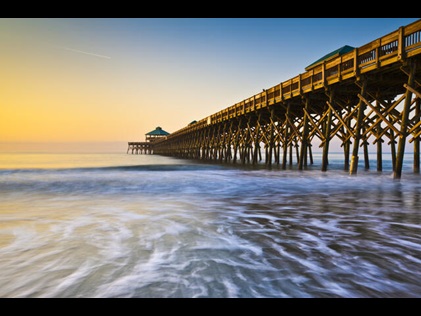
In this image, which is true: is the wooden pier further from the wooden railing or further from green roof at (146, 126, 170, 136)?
green roof at (146, 126, 170, 136)

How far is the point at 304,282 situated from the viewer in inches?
114

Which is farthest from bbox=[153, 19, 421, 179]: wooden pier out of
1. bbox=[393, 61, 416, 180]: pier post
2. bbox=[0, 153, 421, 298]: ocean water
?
bbox=[0, 153, 421, 298]: ocean water

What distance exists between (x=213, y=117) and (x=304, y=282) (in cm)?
3036

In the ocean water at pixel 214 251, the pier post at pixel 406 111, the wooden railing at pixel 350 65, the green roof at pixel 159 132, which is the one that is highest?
the green roof at pixel 159 132

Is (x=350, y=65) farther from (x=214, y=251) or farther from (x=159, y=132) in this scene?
(x=159, y=132)

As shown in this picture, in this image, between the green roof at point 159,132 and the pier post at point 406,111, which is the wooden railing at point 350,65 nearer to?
the pier post at point 406,111

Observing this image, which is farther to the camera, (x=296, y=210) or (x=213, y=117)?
(x=213, y=117)

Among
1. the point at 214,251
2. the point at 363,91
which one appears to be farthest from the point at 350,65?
the point at 214,251

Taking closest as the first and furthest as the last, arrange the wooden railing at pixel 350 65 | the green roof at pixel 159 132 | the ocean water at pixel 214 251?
the ocean water at pixel 214 251 → the wooden railing at pixel 350 65 → the green roof at pixel 159 132

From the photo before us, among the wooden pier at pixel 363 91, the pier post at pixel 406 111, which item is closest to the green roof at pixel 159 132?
the wooden pier at pixel 363 91

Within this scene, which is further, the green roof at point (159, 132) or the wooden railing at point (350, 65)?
the green roof at point (159, 132)
